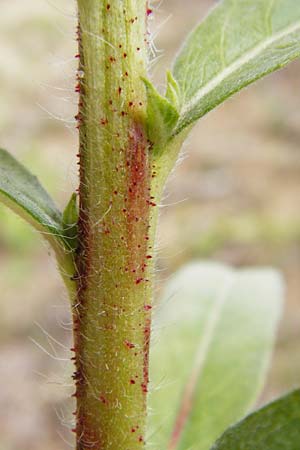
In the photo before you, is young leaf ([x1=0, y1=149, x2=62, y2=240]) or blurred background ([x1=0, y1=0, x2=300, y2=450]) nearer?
young leaf ([x1=0, y1=149, x2=62, y2=240])

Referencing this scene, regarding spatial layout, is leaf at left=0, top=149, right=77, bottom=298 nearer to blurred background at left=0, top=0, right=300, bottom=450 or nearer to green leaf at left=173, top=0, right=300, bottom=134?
green leaf at left=173, top=0, right=300, bottom=134

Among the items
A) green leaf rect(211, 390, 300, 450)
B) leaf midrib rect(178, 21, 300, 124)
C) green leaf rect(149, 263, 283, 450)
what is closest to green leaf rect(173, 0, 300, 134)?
leaf midrib rect(178, 21, 300, 124)

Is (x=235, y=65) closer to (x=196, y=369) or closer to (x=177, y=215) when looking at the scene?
(x=196, y=369)

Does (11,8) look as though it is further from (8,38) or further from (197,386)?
(197,386)

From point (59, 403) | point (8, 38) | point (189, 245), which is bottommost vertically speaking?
point (59, 403)

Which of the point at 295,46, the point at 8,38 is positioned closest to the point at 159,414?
the point at 295,46
